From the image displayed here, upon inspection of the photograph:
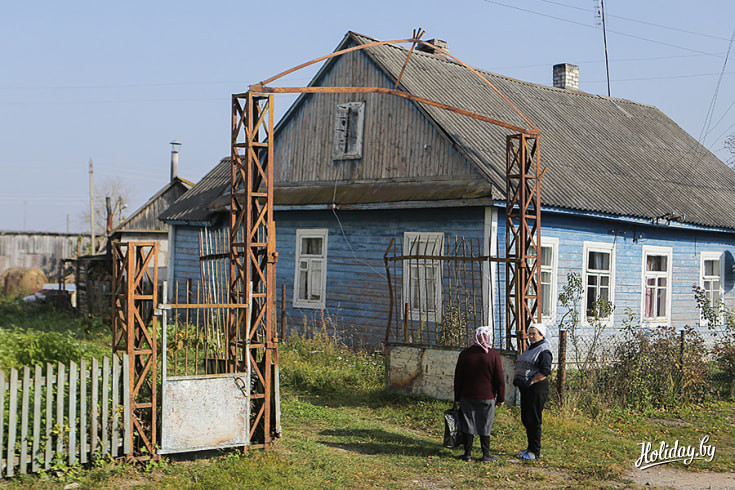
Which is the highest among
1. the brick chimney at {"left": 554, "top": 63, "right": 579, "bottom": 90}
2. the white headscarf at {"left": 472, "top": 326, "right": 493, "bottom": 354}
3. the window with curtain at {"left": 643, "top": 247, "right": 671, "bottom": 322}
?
the brick chimney at {"left": 554, "top": 63, "right": 579, "bottom": 90}

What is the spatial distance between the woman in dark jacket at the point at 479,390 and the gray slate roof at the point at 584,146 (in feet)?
19.3

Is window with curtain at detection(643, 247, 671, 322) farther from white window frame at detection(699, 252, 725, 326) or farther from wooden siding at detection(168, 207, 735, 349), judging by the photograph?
white window frame at detection(699, 252, 725, 326)

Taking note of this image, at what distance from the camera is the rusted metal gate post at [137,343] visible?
25.7 feet

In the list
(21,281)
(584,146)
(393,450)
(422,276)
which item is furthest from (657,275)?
(21,281)

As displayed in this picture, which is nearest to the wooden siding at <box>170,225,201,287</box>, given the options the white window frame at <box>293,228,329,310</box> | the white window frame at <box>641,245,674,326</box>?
the white window frame at <box>293,228,329,310</box>

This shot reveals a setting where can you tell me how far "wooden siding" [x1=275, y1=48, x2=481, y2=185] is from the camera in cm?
1588

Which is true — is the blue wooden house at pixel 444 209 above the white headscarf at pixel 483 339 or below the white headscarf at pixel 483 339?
above

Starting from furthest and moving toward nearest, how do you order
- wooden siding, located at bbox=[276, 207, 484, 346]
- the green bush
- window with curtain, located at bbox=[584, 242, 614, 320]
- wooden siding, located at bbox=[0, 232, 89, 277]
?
wooden siding, located at bbox=[0, 232, 89, 277], window with curtain, located at bbox=[584, 242, 614, 320], wooden siding, located at bbox=[276, 207, 484, 346], the green bush

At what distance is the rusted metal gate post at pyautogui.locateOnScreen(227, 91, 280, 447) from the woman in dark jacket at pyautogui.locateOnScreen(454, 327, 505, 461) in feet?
6.73

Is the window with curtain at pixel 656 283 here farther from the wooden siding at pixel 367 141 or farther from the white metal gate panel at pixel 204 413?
the white metal gate panel at pixel 204 413

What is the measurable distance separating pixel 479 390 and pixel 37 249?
40121mm

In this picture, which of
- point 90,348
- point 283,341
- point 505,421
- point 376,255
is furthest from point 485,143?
point 90,348

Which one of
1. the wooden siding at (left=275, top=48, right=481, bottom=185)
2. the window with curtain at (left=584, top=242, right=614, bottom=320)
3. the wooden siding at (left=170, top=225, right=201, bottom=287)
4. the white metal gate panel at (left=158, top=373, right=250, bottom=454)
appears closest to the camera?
the white metal gate panel at (left=158, top=373, right=250, bottom=454)

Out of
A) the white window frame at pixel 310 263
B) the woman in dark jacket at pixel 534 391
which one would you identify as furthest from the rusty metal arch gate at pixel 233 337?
the white window frame at pixel 310 263
